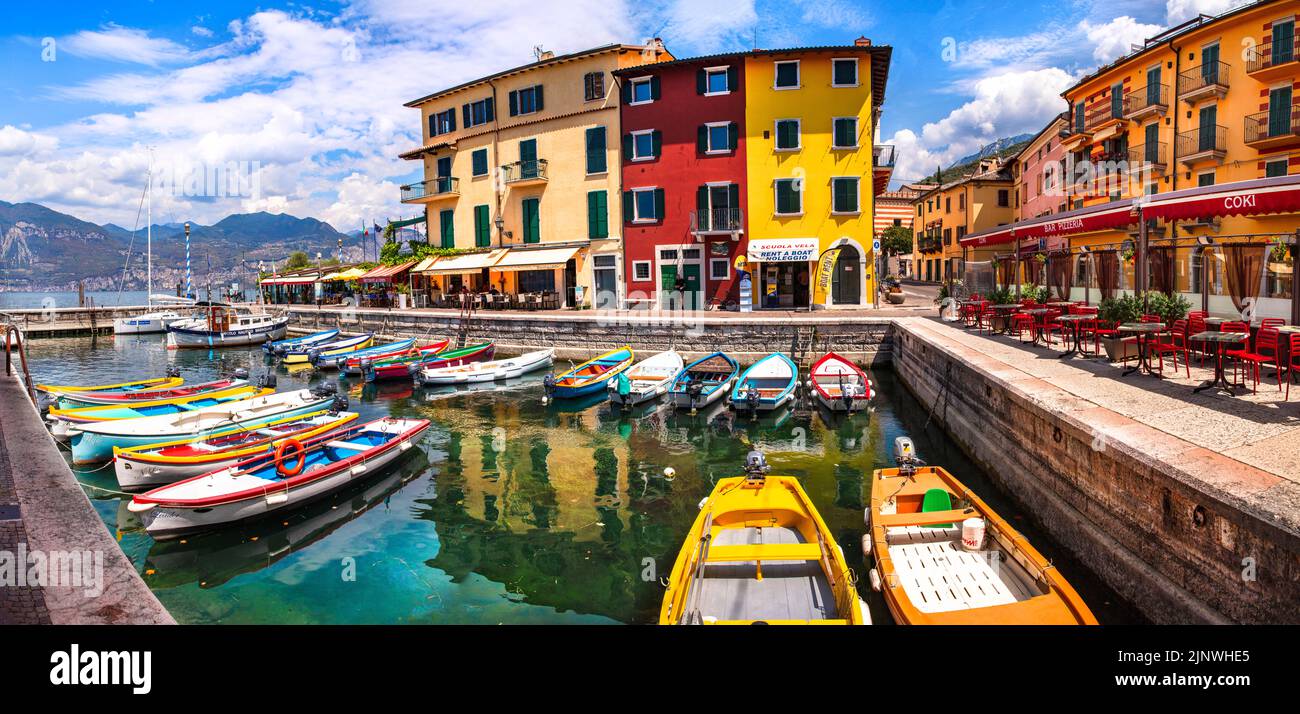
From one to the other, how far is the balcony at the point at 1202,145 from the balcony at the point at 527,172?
3095 centimetres

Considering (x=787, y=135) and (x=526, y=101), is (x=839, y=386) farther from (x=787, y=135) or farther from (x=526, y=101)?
(x=526, y=101)

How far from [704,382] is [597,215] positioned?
19339 mm

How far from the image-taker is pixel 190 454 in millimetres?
13344

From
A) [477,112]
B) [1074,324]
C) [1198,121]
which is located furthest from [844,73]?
[1074,324]

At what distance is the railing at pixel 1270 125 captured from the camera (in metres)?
26.3

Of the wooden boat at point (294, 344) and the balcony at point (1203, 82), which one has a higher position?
the balcony at point (1203, 82)

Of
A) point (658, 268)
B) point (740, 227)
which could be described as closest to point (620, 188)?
point (658, 268)

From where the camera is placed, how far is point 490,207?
42500mm

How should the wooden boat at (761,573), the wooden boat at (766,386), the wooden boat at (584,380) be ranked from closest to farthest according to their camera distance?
the wooden boat at (761,573) < the wooden boat at (766,386) < the wooden boat at (584,380)

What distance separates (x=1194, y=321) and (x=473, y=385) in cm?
2191

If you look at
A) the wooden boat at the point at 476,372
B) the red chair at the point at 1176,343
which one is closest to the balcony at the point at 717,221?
the wooden boat at the point at 476,372

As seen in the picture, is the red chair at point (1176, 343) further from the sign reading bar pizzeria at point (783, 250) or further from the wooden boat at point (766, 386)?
the sign reading bar pizzeria at point (783, 250)

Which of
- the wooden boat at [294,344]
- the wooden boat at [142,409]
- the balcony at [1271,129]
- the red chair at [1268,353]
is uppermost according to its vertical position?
the balcony at [1271,129]
